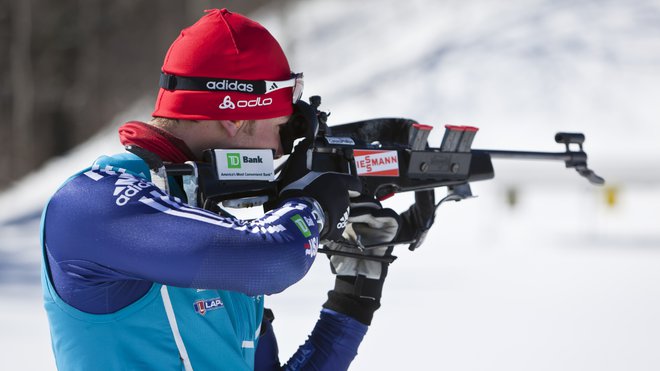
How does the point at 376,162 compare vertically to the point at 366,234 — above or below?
above

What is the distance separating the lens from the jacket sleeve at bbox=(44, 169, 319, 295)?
180cm

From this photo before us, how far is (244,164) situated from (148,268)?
1.54ft

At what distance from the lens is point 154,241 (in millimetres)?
1796

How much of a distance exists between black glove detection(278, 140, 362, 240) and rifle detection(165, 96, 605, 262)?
3 centimetres

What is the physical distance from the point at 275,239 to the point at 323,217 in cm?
23

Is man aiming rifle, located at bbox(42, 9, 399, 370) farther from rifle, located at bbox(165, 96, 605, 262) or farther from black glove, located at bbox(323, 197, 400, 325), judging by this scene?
black glove, located at bbox(323, 197, 400, 325)

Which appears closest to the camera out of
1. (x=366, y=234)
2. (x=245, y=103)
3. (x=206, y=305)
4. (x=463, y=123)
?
(x=206, y=305)

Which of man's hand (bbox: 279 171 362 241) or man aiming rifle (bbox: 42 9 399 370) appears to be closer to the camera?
man aiming rifle (bbox: 42 9 399 370)

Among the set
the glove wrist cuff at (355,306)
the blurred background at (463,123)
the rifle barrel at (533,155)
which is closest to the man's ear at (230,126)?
the glove wrist cuff at (355,306)

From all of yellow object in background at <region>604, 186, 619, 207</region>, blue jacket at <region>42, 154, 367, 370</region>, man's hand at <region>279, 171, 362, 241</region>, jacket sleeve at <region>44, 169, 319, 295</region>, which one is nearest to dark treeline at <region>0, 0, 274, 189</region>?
yellow object in background at <region>604, 186, 619, 207</region>

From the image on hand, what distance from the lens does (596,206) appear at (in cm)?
881

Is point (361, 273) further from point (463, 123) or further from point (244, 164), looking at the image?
point (463, 123)

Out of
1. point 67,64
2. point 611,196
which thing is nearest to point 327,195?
point 611,196

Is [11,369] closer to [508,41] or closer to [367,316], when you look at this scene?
[367,316]
